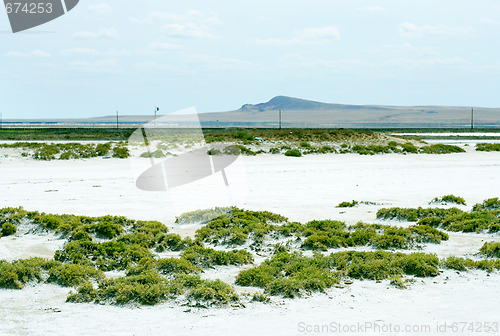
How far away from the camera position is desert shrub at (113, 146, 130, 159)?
3654 centimetres

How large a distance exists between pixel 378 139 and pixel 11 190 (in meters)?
34.4

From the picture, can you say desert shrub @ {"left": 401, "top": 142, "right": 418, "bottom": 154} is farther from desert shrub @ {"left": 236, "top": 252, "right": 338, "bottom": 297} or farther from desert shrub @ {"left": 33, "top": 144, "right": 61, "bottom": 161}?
desert shrub @ {"left": 236, "top": 252, "right": 338, "bottom": 297}

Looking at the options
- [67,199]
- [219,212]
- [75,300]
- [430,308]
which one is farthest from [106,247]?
[67,199]

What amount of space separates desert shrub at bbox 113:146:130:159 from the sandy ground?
77.1 inches

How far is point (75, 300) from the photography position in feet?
26.5

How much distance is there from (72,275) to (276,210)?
26.4 feet

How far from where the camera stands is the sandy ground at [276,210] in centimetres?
721

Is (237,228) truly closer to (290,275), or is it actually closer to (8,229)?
(290,275)

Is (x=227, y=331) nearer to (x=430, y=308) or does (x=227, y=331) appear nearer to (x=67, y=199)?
(x=430, y=308)

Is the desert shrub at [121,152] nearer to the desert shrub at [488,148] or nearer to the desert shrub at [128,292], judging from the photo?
the desert shrub at [488,148]

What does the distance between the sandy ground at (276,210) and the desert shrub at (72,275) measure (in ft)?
0.74

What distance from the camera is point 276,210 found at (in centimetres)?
1619

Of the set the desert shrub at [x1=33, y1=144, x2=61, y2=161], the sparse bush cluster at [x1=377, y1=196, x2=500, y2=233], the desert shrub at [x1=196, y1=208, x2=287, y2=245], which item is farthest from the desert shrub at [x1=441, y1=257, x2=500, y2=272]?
the desert shrub at [x1=33, y1=144, x2=61, y2=161]

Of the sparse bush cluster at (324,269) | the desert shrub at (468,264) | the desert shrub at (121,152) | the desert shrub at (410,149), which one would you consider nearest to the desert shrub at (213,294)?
the sparse bush cluster at (324,269)
